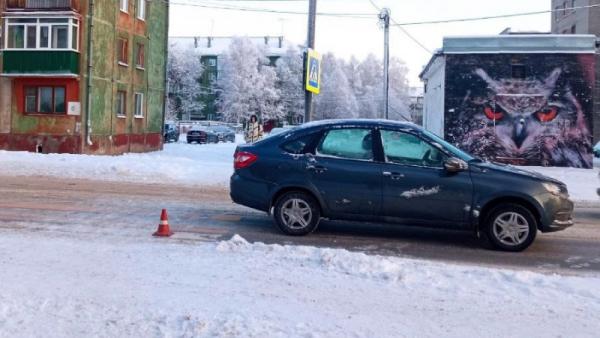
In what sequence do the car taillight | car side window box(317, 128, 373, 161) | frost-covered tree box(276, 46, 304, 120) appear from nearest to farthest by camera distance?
car side window box(317, 128, 373, 161) < the car taillight < frost-covered tree box(276, 46, 304, 120)

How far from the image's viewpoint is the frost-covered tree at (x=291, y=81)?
90.1 metres

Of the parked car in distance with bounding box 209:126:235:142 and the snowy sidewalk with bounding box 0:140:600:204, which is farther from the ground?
the parked car in distance with bounding box 209:126:235:142

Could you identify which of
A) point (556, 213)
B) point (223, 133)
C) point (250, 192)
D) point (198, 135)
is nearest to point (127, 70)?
point (198, 135)

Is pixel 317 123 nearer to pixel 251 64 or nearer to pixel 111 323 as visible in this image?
pixel 111 323

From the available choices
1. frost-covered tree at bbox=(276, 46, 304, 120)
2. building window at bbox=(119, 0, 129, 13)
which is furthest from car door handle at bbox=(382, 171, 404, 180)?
frost-covered tree at bbox=(276, 46, 304, 120)

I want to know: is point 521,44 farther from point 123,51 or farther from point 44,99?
point 44,99

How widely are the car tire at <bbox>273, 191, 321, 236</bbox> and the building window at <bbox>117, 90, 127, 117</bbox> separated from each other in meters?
24.7

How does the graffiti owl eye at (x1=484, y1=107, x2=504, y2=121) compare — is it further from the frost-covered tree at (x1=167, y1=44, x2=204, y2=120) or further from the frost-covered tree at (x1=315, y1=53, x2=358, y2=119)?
the frost-covered tree at (x1=167, y1=44, x2=204, y2=120)

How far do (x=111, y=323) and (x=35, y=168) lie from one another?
16.0 metres

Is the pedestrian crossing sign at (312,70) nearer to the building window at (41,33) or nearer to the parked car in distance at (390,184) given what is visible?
the parked car in distance at (390,184)

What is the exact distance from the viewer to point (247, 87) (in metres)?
84.7

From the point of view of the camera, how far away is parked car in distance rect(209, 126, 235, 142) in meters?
52.2

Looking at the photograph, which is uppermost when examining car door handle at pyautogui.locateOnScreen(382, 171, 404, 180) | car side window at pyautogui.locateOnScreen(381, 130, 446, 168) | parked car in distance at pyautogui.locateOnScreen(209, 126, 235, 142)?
parked car in distance at pyautogui.locateOnScreen(209, 126, 235, 142)

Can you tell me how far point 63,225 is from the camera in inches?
368
